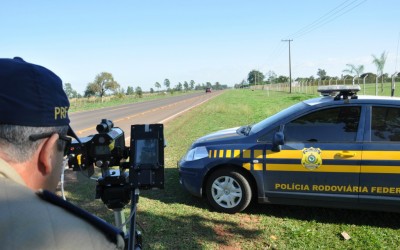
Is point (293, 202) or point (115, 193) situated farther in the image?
point (293, 202)

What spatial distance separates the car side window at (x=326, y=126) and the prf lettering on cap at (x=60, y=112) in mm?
3855

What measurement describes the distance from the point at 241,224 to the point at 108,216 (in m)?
1.76

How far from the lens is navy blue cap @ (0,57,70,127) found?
3.23 feet

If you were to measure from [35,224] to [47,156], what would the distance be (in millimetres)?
283

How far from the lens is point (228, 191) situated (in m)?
4.91

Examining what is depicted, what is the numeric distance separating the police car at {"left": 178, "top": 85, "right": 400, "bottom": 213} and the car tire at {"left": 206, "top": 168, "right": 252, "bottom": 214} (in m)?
0.01

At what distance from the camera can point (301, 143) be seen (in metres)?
4.62

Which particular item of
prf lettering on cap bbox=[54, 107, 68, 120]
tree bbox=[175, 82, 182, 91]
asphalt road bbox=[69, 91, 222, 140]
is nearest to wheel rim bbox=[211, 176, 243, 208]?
prf lettering on cap bbox=[54, 107, 68, 120]

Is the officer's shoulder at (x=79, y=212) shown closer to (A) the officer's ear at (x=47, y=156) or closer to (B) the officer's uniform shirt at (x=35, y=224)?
(B) the officer's uniform shirt at (x=35, y=224)

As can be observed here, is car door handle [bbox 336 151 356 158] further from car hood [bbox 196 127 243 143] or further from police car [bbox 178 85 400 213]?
car hood [bbox 196 127 243 143]

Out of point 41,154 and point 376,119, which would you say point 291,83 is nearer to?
point 376,119

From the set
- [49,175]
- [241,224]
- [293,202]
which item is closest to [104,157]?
[49,175]

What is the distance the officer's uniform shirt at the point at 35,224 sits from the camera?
806 mm

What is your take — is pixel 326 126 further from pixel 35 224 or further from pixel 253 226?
pixel 35 224
